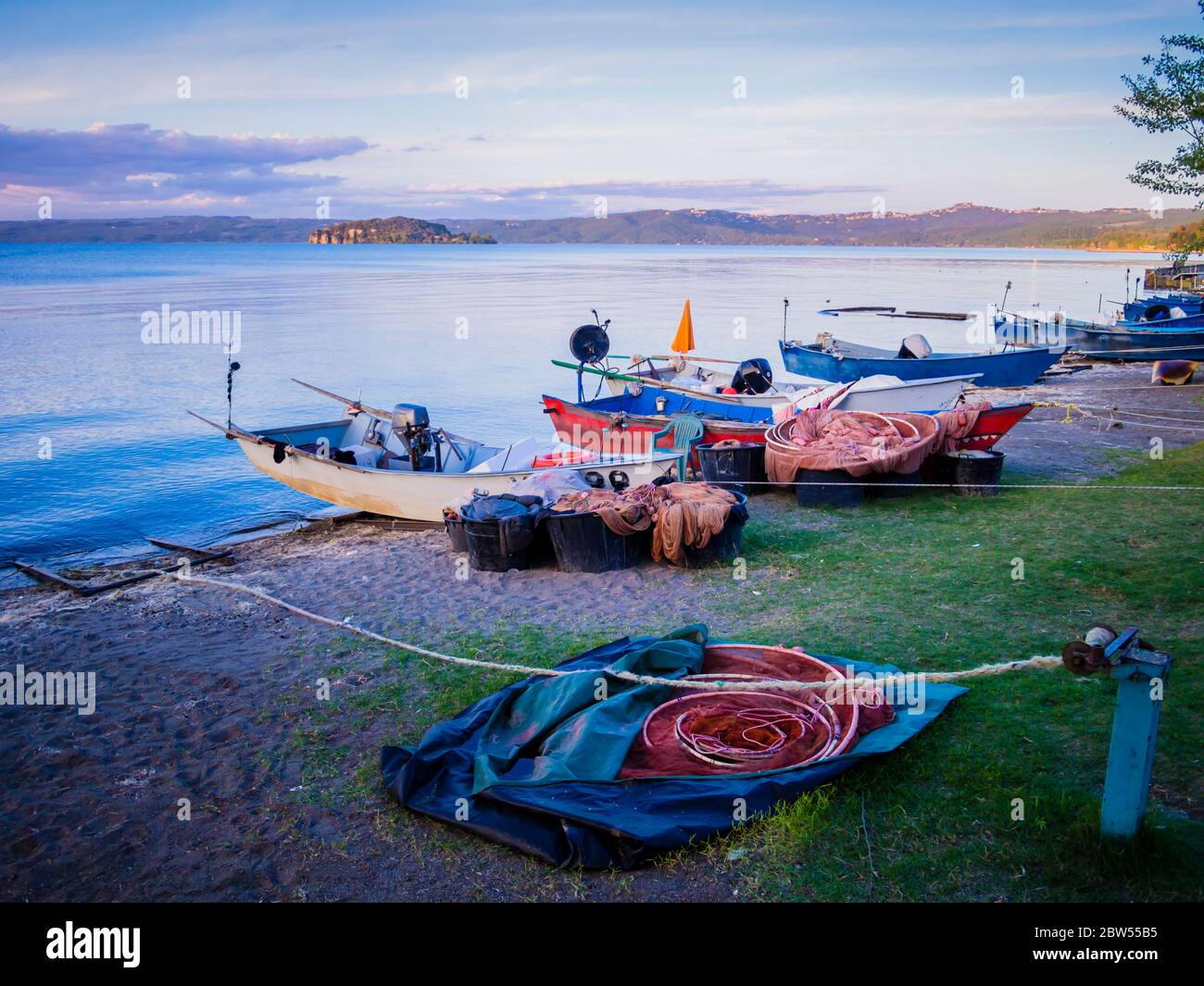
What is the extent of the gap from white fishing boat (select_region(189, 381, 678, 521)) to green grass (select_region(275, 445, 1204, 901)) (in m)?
2.70

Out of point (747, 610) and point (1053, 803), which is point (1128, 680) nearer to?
point (1053, 803)

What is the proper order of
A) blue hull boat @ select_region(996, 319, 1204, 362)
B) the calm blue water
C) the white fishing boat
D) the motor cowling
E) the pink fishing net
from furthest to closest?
blue hull boat @ select_region(996, 319, 1204, 362), the calm blue water, the motor cowling, the white fishing boat, the pink fishing net

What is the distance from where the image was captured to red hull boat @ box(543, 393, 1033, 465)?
12352mm

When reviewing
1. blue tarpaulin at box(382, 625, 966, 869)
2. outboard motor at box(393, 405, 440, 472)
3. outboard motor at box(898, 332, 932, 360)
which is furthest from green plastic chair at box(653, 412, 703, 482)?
outboard motor at box(898, 332, 932, 360)

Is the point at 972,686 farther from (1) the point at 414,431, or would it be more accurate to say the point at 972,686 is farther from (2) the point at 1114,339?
(2) the point at 1114,339

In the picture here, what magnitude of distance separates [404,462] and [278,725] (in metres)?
7.77

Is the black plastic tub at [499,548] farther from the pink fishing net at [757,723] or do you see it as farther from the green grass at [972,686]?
the pink fishing net at [757,723]

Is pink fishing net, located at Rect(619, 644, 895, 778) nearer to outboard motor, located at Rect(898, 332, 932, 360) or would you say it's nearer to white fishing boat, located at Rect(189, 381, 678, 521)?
white fishing boat, located at Rect(189, 381, 678, 521)

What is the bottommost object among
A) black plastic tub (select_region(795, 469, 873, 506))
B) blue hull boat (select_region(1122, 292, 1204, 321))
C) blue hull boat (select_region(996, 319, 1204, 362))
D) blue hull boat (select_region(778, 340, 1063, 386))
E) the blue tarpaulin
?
the blue tarpaulin

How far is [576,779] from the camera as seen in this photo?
4945 mm

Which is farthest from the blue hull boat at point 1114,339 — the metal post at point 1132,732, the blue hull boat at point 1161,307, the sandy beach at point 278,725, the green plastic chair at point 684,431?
the metal post at point 1132,732

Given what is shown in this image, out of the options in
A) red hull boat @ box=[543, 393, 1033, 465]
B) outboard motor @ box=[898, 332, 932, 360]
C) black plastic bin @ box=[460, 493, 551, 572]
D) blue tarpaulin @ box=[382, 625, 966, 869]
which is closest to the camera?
blue tarpaulin @ box=[382, 625, 966, 869]

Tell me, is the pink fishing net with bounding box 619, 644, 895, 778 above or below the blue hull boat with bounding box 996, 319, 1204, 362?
below
